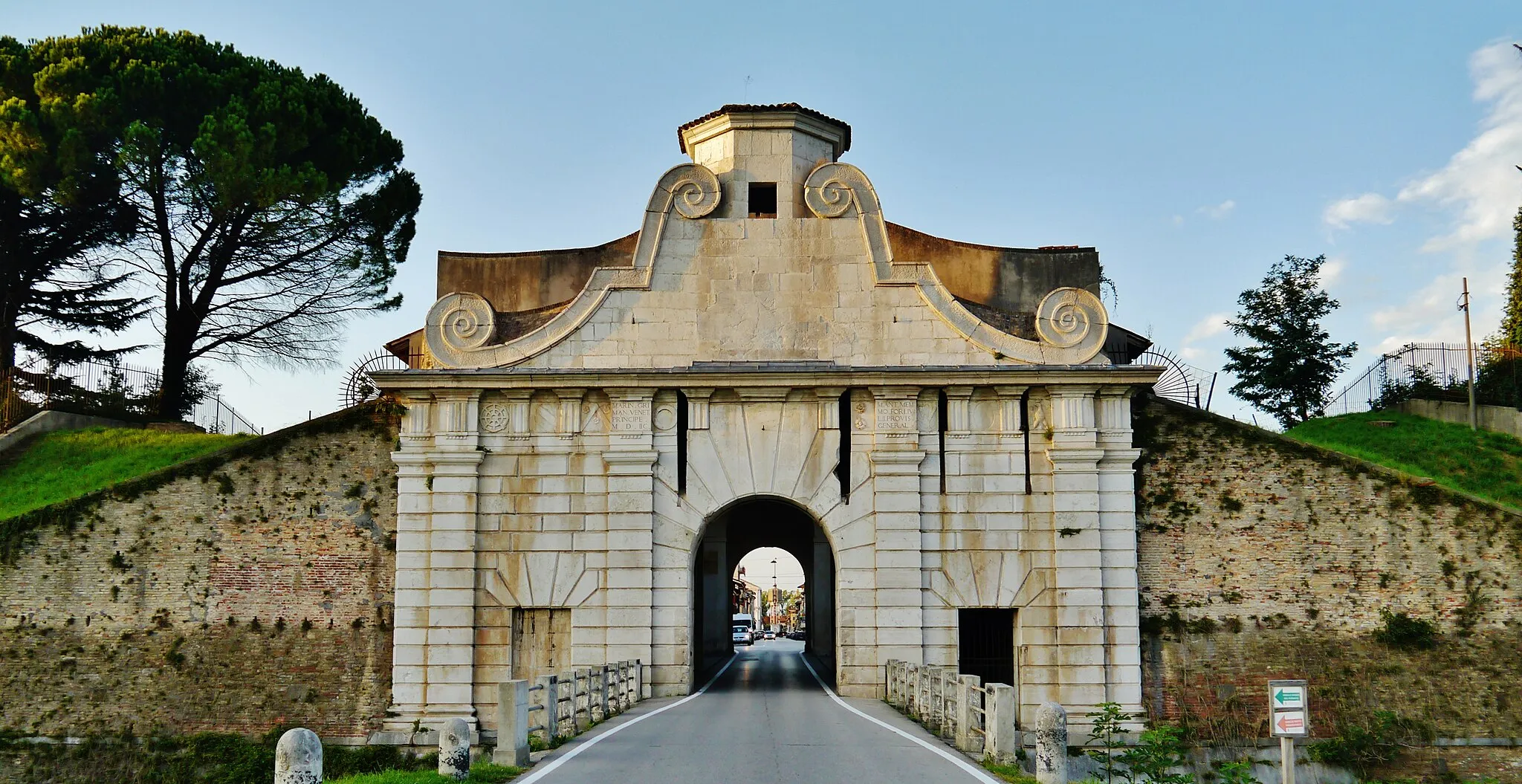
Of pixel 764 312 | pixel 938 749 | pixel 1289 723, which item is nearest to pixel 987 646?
pixel 764 312

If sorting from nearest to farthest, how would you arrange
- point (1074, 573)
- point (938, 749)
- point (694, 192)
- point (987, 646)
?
1. point (938, 749)
2. point (1074, 573)
3. point (694, 192)
4. point (987, 646)

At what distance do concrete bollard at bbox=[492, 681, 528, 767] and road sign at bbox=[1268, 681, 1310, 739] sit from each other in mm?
7564

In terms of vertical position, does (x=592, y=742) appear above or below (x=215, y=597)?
below

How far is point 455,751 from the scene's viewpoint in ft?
39.1

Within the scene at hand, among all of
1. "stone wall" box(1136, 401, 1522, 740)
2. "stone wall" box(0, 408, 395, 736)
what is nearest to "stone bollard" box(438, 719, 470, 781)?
"stone wall" box(0, 408, 395, 736)

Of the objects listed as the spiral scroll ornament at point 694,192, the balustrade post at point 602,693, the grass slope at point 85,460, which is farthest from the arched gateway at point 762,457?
the grass slope at point 85,460

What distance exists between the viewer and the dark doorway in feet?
76.9

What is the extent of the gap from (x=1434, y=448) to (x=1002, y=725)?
19.5m

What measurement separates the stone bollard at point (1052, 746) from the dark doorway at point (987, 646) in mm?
11048

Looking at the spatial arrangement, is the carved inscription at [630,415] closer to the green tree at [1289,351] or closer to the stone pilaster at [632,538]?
the stone pilaster at [632,538]

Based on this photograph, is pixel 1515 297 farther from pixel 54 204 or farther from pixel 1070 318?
pixel 54 204

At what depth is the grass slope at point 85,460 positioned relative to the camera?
25703mm

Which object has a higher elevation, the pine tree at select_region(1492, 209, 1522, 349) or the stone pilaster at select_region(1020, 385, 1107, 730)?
the pine tree at select_region(1492, 209, 1522, 349)

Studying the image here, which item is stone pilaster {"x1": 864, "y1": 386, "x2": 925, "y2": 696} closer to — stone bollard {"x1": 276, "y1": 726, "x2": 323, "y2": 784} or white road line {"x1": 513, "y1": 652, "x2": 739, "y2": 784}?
white road line {"x1": 513, "y1": 652, "x2": 739, "y2": 784}
